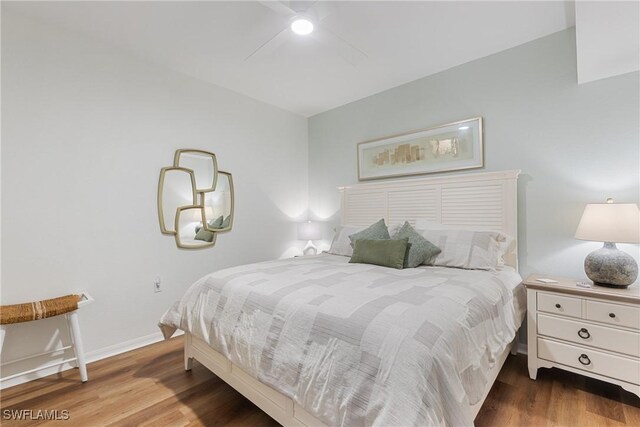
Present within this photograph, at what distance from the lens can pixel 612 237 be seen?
1.79 meters

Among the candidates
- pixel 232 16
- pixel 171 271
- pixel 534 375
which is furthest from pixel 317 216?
pixel 534 375

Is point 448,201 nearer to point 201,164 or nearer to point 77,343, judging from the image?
point 201,164

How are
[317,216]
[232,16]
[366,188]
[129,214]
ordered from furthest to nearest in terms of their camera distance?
[317,216] < [366,188] < [129,214] < [232,16]

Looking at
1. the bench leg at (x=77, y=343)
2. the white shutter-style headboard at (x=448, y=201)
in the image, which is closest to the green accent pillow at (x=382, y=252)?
the white shutter-style headboard at (x=448, y=201)

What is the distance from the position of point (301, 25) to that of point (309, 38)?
0.40m

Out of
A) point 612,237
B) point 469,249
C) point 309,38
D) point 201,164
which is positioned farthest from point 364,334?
point 201,164

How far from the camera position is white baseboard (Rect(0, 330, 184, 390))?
203cm

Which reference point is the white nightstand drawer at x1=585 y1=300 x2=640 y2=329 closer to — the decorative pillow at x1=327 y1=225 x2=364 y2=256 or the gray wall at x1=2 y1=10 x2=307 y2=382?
the decorative pillow at x1=327 y1=225 x2=364 y2=256

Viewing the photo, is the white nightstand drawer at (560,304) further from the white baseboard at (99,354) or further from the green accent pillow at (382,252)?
the white baseboard at (99,354)

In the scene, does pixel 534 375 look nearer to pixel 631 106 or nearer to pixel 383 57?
pixel 631 106

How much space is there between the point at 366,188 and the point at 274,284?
6.85 ft

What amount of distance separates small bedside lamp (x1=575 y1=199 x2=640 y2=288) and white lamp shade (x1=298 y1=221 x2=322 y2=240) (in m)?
2.63

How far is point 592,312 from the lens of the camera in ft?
5.89

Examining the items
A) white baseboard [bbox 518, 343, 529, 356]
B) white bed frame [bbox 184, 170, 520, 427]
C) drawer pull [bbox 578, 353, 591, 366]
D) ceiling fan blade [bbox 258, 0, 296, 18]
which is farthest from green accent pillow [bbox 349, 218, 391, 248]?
ceiling fan blade [bbox 258, 0, 296, 18]
